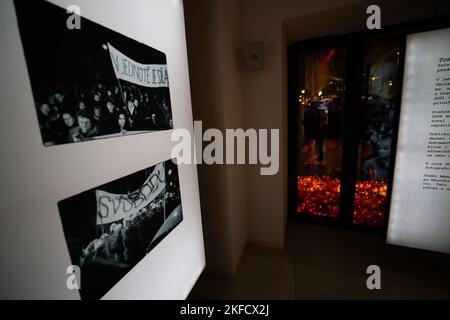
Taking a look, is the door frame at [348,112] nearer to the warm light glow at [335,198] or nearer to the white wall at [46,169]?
the warm light glow at [335,198]

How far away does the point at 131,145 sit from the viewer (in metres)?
0.88

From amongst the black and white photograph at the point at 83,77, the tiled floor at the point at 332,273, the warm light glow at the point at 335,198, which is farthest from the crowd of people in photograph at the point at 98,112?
the warm light glow at the point at 335,198

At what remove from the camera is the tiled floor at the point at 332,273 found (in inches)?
68.5

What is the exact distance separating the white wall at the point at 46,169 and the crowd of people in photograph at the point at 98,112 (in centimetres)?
3

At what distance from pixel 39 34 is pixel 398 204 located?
3.00m

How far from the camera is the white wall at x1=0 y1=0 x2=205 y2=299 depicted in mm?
510

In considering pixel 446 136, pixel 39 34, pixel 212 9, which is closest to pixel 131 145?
pixel 39 34

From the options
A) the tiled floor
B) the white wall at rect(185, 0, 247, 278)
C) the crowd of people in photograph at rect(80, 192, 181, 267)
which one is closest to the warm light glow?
the tiled floor

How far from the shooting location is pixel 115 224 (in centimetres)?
81

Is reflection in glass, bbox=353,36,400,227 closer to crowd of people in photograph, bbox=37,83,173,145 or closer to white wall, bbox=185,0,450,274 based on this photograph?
white wall, bbox=185,0,450,274

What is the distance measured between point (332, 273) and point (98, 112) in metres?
2.36
